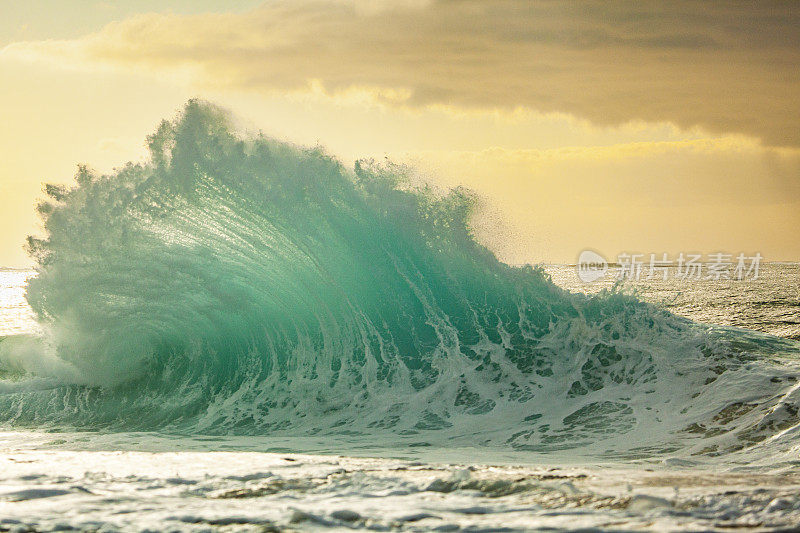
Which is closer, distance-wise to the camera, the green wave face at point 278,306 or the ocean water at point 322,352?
the ocean water at point 322,352

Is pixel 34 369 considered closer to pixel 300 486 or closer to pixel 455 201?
pixel 455 201

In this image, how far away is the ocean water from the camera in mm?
6223

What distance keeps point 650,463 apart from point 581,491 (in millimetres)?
2651

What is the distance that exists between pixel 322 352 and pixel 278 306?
156cm

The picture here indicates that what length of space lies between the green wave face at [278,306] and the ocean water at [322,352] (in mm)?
33

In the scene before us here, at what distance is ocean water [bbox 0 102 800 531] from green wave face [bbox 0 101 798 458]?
33 mm

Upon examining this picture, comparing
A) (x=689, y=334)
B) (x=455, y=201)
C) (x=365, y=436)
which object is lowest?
(x=365, y=436)

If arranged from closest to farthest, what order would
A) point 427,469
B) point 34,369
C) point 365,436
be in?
1. point 427,469
2. point 365,436
3. point 34,369

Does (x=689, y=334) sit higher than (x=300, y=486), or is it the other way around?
(x=689, y=334)

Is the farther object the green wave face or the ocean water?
the green wave face

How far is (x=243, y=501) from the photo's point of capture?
374cm

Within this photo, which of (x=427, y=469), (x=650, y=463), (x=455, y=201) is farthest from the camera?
(x=455, y=201)

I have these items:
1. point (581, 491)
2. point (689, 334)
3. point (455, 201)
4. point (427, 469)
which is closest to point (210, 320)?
point (455, 201)

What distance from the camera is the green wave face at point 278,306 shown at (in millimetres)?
9633
